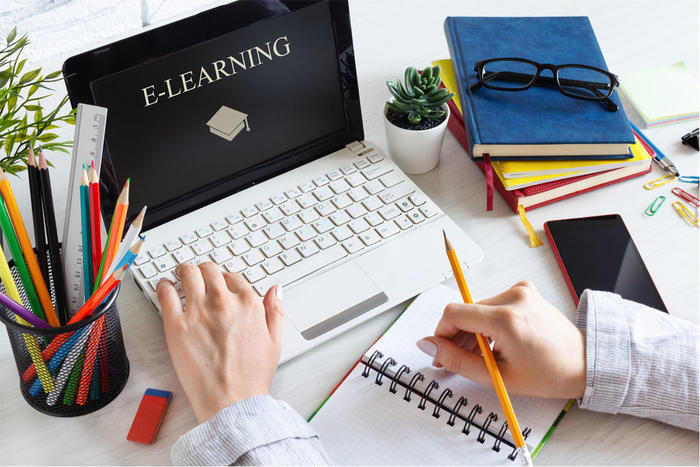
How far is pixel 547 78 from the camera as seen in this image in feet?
3.49

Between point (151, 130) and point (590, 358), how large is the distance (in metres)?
0.61

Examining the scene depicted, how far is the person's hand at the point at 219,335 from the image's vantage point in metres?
0.74

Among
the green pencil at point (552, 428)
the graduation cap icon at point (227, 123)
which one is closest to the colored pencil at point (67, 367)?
the graduation cap icon at point (227, 123)

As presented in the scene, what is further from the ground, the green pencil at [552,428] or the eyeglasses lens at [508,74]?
the eyeglasses lens at [508,74]

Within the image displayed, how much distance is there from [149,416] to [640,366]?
1.80 feet

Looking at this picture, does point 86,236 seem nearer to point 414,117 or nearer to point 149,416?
point 149,416

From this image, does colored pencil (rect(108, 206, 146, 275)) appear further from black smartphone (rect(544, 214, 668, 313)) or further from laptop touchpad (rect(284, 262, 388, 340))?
black smartphone (rect(544, 214, 668, 313))

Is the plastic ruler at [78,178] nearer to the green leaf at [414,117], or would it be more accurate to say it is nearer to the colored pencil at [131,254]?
the colored pencil at [131,254]

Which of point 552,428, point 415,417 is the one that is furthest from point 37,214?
point 552,428

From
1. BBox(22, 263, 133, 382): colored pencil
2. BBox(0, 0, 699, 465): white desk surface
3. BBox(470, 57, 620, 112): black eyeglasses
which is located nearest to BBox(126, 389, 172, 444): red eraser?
BBox(0, 0, 699, 465): white desk surface

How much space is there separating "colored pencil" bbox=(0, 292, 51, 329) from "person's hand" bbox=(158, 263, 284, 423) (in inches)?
5.6

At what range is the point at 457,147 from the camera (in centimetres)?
110

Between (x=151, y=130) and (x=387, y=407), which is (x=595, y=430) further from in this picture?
(x=151, y=130)

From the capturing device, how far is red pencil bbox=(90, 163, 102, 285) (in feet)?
2.23
